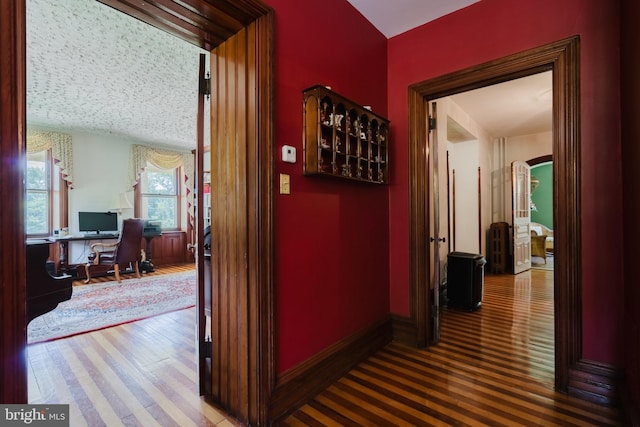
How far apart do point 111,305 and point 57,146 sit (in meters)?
3.71

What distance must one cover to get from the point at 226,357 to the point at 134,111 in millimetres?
4757

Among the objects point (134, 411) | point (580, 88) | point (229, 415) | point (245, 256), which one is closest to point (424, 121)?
point (580, 88)

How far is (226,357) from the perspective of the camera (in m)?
1.80

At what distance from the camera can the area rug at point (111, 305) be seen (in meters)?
3.23

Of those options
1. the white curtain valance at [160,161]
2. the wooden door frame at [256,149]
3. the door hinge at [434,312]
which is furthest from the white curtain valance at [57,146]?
the door hinge at [434,312]

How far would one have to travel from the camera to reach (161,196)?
282 inches

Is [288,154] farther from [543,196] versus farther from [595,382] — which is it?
[543,196]

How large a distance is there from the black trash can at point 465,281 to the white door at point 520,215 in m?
2.75

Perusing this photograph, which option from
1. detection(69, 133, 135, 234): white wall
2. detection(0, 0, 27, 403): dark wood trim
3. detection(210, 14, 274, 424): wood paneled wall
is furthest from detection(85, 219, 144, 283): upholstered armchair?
detection(0, 0, 27, 403): dark wood trim

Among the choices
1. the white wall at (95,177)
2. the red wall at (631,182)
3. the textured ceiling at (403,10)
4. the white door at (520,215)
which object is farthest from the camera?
the white wall at (95,177)

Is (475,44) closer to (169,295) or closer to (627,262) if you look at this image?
(627,262)

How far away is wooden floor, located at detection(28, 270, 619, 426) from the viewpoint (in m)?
1.73

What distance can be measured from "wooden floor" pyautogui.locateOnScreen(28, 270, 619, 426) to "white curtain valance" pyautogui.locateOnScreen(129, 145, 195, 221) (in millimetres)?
4510

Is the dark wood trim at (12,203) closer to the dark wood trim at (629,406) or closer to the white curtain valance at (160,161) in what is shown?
the dark wood trim at (629,406)
